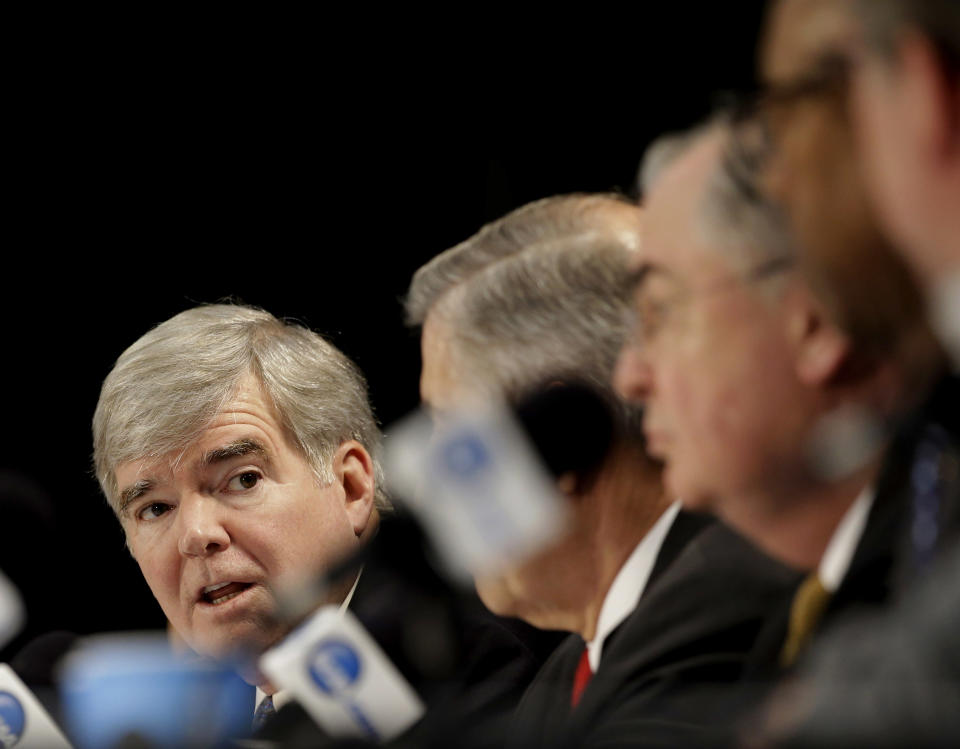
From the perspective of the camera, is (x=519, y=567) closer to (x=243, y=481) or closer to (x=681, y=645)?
(x=681, y=645)

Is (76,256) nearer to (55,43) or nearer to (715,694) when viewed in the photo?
(55,43)

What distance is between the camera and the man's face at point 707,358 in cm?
152

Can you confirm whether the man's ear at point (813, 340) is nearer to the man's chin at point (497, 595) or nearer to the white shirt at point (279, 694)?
the man's chin at point (497, 595)

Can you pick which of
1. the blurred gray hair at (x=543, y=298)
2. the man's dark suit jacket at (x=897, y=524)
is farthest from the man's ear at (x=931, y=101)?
the blurred gray hair at (x=543, y=298)

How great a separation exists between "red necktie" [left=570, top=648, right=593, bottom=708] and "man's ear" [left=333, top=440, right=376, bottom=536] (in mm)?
956

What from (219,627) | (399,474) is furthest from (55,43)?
(399,474)

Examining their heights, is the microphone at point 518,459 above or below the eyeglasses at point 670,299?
below

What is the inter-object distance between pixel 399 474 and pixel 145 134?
2087mm

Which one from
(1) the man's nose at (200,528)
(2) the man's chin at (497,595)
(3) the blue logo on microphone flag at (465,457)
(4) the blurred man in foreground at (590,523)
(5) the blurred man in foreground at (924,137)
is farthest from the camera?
(1) the man's nose at (200,528)

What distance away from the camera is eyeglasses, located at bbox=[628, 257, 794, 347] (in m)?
1.50

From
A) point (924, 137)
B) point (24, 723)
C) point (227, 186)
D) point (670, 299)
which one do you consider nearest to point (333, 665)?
point (670, 299)

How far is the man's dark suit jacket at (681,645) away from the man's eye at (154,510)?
48.9 inches

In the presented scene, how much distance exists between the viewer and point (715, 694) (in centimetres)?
167

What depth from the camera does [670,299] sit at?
162 cm
